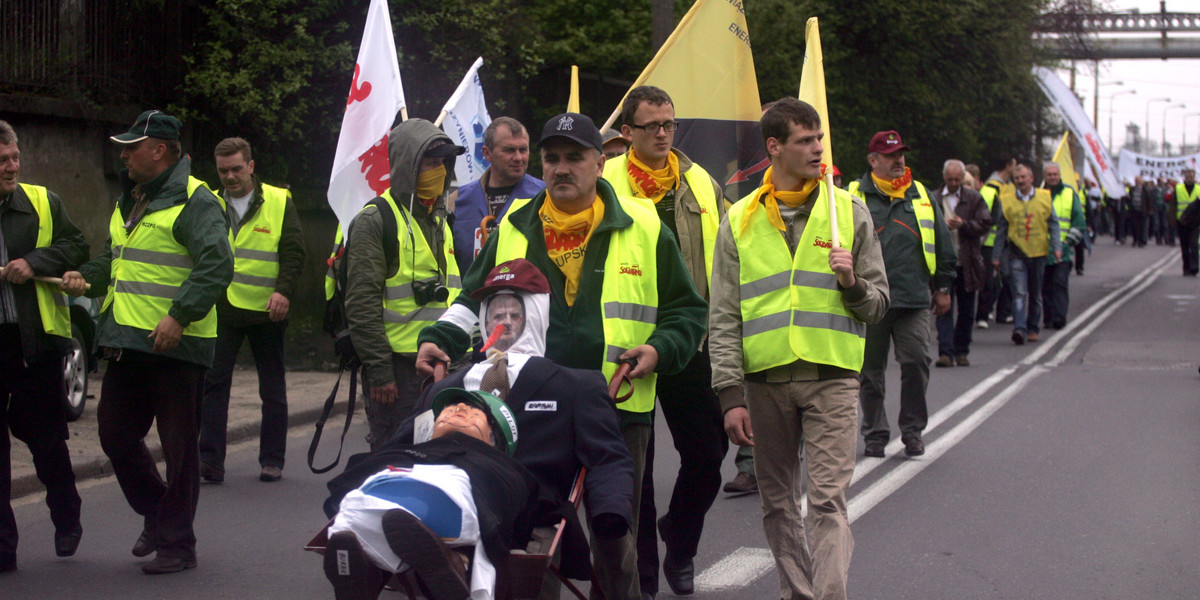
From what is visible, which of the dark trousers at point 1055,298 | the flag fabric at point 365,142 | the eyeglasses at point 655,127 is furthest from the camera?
the dark trousers at point 1055,298

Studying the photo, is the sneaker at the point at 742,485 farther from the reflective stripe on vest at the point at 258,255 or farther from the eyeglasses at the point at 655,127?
the reflective stripe on vest at the point at 258,255

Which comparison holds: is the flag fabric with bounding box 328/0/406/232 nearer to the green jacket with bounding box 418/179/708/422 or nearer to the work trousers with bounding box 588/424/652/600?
the green jacket with bounding box 418/179/708/422

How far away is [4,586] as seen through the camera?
593 centimetres

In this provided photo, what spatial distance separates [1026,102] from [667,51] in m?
25.9

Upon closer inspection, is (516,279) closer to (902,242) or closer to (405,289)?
(405,289)

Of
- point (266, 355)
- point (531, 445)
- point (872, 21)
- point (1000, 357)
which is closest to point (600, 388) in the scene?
point (531, 445)

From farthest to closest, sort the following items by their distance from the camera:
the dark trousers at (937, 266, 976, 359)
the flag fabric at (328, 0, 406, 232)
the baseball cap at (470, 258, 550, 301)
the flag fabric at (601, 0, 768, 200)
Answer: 1. the dark trousers at (937, 266, 976, 359)
2. the flag fabric at (328, 0, 406, 232)
3. the flag fabric at (601, 0, 768, 200)
4. the baseball cap at (470, 258, 550, 301)

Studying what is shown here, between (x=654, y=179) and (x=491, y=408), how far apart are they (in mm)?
2044

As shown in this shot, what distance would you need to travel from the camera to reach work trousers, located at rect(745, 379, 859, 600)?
185 inches

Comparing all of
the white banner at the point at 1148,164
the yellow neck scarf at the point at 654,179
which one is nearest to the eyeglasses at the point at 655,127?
the yellow neck scarf at the point at 654,179

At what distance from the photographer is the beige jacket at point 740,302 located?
4906 millimetres

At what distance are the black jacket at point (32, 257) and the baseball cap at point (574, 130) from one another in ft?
9.40

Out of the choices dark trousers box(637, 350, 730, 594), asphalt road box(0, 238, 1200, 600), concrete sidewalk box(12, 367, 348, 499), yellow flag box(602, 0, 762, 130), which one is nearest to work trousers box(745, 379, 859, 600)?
dark trousers box(637, 350, 730, 594)

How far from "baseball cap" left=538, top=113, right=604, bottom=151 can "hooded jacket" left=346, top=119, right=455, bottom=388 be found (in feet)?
6.38
